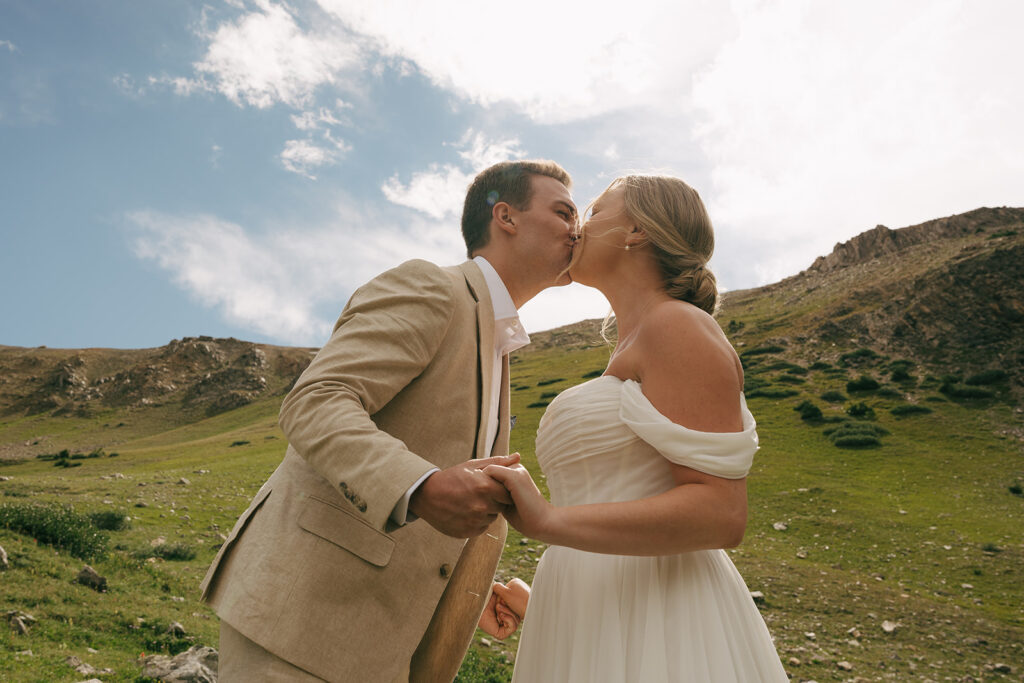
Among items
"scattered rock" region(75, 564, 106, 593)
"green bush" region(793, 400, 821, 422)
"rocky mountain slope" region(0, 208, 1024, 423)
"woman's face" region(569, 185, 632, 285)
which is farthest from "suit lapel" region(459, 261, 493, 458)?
"rocky mountain slope" region(0, 208, 1024, 423)

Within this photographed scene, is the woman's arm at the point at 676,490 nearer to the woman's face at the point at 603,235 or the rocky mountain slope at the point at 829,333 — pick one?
the woman's face at the point at 603,235

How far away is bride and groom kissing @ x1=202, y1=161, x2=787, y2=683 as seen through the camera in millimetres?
2045

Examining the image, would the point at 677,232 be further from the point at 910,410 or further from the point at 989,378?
the point at 989,378

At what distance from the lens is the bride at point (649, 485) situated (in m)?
2.03

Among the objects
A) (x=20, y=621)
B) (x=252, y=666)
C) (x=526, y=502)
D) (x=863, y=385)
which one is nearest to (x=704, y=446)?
(x=526, y=502)

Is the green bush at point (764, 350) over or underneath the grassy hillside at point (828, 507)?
over

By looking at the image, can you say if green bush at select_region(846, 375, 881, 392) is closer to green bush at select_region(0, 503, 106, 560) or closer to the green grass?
the green grass

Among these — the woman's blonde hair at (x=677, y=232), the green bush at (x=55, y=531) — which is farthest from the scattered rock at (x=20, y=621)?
the woman's blonde hair at (x=677, y=232)

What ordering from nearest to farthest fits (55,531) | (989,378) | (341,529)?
1. (341,529)
2. (55,531)
3. (989,378)

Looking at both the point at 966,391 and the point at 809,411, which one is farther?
the point at 966,391

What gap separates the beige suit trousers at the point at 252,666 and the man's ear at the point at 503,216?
7.83 feet

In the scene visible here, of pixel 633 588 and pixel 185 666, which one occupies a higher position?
pixel 633 588

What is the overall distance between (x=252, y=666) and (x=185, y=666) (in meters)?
3.83

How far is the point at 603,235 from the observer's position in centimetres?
286
